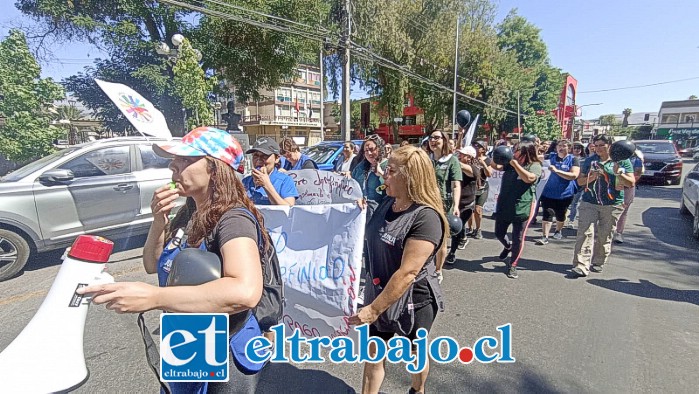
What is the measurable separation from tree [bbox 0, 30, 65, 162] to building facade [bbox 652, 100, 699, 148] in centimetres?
7959

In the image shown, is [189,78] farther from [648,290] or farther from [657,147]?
[657,147]

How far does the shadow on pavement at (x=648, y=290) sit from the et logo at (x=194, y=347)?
470cm

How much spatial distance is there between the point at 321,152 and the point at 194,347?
32.2 ft

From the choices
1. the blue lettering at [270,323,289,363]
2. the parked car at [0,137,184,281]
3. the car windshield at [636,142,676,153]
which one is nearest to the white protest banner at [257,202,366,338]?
the blue lettering at [270,323,289,363]

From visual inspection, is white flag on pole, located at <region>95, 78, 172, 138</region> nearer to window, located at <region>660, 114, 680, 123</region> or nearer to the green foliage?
the green foliage

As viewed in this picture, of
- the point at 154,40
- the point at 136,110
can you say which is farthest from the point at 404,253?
the point at 154,40

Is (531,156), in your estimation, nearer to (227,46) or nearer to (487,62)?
(227,46)

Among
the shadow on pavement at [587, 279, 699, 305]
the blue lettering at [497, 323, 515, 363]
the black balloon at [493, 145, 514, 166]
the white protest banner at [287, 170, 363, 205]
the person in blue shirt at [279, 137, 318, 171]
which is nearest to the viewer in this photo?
the blue lettering at [497, 323, 515, 363]

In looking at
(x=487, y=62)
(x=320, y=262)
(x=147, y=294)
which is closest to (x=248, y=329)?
(x=147, y=294)

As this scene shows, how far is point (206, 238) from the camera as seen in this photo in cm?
128

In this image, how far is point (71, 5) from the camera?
15.2m

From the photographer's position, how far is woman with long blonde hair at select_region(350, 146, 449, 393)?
179 centimetres

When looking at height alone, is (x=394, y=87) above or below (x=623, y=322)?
above

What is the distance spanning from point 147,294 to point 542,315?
3.74 metres
